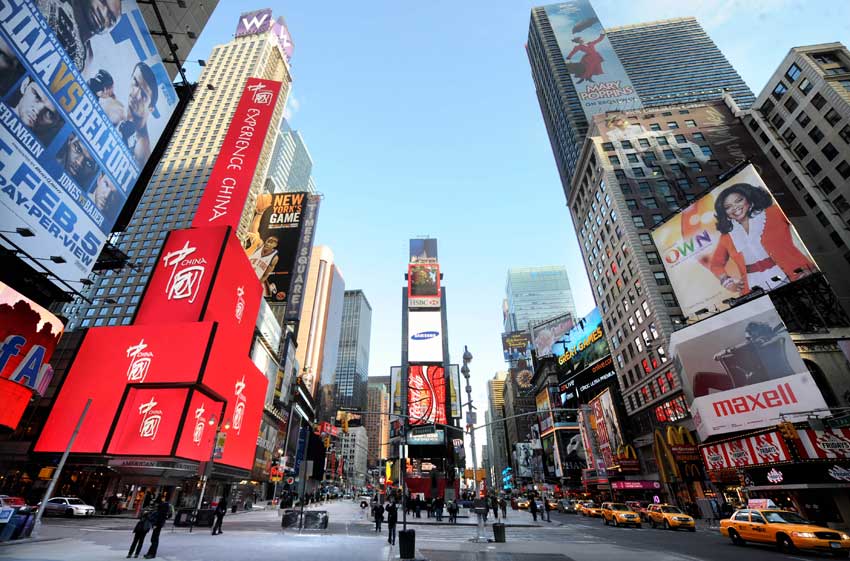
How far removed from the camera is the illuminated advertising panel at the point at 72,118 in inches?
574

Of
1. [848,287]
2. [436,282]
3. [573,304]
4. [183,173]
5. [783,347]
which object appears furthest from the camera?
[573,304]

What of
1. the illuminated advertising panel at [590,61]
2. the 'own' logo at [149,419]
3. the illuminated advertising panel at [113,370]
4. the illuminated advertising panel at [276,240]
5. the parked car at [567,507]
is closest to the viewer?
the 'own' logo at [149,419]

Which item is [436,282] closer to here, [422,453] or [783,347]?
[422,453]

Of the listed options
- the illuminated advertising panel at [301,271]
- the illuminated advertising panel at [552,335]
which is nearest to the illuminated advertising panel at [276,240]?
the illuminated advertising panel at [301,271]

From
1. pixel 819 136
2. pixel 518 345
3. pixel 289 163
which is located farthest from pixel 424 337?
pixel 289 163

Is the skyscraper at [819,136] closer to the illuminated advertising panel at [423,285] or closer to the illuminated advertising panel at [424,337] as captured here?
the illuminated advertising panel at [424,337]

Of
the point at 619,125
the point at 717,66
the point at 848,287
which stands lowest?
the point at 848,287

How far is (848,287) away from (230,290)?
6745 cm

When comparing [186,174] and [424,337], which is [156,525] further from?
[186,174]

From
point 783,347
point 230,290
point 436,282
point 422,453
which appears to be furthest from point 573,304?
point 230,290

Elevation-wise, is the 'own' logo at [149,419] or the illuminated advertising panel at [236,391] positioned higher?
the illuminated advertising panel at [236,391]

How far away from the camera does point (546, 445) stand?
3745 inches

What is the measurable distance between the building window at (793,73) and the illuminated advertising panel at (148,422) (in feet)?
288

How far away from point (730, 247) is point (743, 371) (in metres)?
13.7
